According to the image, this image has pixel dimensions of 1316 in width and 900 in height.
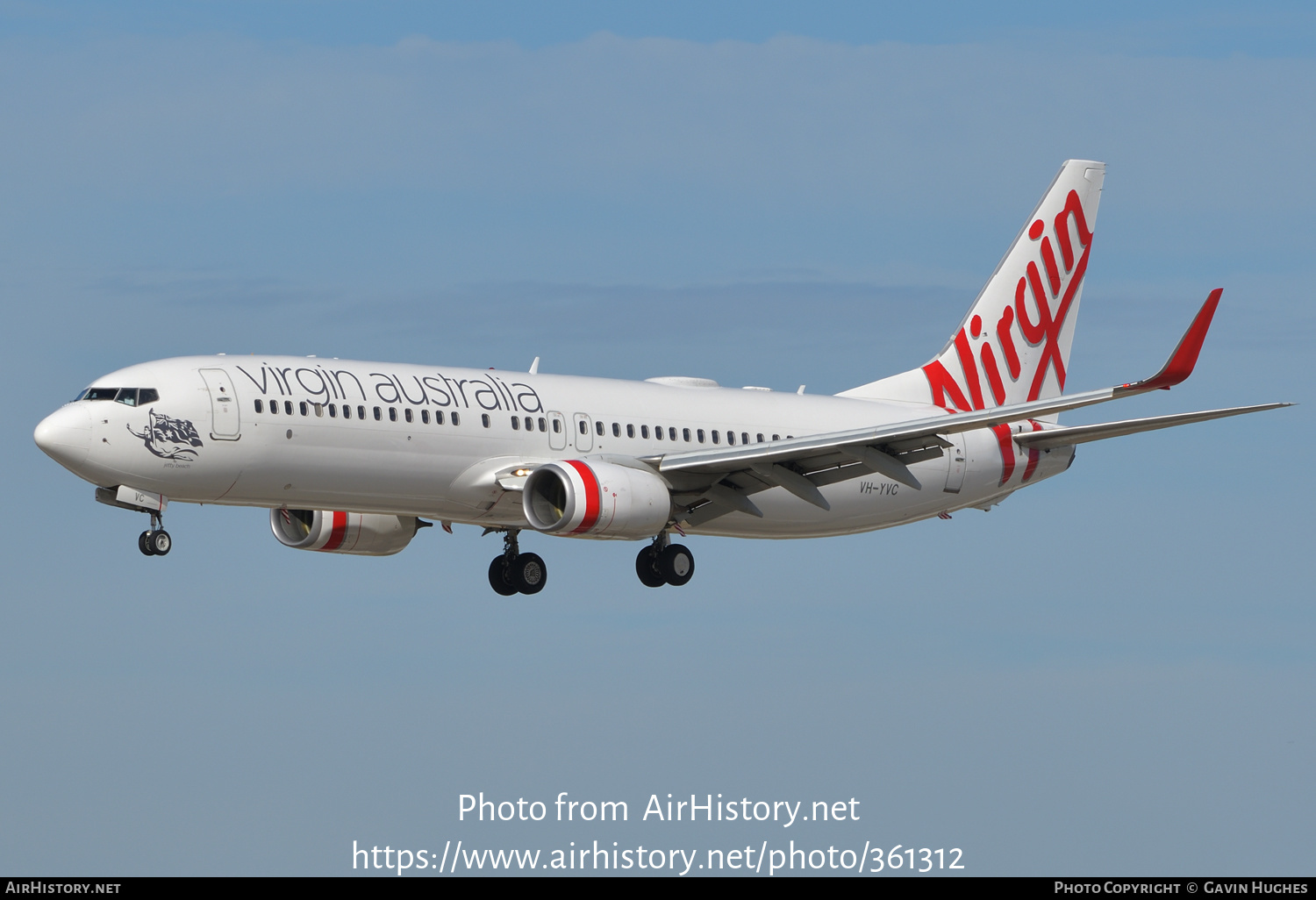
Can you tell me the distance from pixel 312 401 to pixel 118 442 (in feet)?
14.1

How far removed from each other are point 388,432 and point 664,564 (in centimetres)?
881

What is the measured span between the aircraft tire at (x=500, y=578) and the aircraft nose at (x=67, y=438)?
12835 mm

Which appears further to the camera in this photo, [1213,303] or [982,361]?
[982,361]

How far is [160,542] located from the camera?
42.0m

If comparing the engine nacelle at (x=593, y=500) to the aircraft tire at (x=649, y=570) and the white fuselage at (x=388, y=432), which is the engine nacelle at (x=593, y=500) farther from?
the aircraft tire at (x=649, y=570)

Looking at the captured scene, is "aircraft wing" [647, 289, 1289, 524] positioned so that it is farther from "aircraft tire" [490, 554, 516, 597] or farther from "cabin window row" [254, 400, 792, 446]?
"aircraft tire" [490, 554, 516, 597]

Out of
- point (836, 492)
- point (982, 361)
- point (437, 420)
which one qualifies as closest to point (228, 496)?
point (437, 420)

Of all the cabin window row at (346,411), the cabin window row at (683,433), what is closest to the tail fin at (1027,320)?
the cabin window row at (683,433)

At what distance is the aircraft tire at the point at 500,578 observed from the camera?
50.9m

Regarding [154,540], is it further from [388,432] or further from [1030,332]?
[1030,332]

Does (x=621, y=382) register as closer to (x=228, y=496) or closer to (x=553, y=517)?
(x=553, y=517)

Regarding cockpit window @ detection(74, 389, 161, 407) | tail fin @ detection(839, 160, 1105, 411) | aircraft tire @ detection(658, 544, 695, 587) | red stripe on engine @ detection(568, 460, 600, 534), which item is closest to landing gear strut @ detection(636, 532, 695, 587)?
aircraft tire @ detection(658, 544, 695, 587)

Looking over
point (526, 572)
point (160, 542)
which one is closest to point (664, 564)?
point (526, 572)

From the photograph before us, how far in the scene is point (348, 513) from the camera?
163 feet
